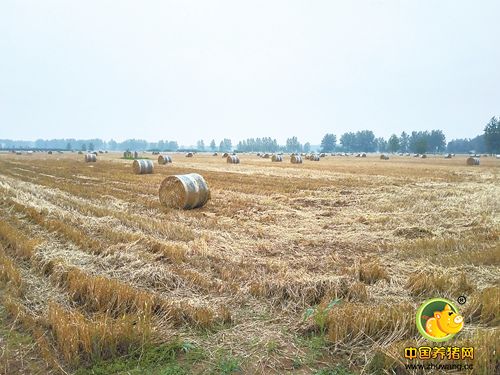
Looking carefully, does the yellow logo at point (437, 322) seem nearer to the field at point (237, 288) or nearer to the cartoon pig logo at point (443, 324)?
the cartoon pig logo at point (443, 324)

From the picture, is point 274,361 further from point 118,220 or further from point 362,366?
point 118,220

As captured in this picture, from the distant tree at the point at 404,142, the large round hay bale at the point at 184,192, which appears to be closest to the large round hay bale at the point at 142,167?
the large round hay bale at the point at 184,192

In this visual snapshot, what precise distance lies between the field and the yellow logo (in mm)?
112

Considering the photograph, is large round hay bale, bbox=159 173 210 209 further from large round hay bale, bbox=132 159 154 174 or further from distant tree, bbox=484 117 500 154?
distant tree, bbox=484 117 500 154

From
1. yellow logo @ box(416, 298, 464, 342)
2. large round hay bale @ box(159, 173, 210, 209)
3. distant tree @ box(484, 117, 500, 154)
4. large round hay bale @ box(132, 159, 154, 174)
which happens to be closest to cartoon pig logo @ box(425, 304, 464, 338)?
yellow logo @ box(416, 298, 464, 342)

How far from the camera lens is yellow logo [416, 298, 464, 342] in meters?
3.62

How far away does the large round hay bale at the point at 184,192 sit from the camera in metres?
12.5

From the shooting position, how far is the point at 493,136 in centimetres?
11775

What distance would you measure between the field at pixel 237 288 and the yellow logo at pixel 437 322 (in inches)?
4.4

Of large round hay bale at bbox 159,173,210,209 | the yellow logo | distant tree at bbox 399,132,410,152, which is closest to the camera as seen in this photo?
the yellow logo

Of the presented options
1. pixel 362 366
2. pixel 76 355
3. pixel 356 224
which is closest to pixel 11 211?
pixel 76 355

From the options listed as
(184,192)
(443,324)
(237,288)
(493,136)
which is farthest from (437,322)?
(493,136)

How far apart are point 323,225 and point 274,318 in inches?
230

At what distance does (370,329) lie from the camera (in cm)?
397
